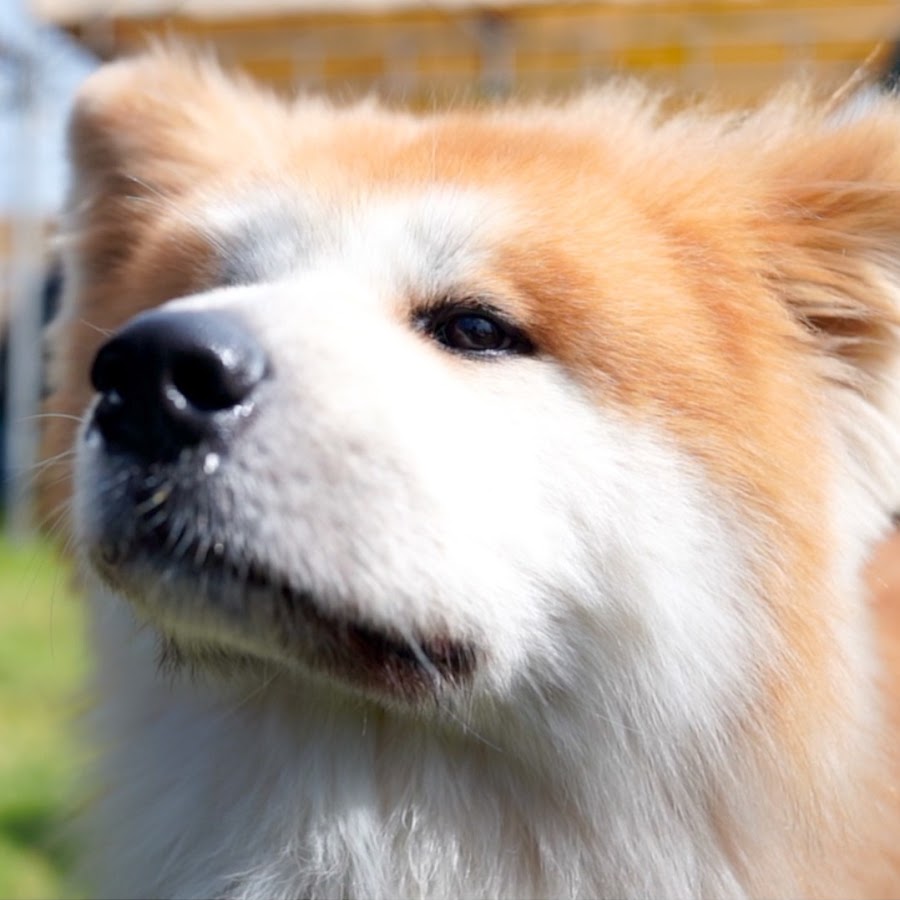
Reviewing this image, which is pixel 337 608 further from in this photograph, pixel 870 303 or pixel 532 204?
pixel 870 303

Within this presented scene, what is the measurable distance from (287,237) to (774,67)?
697cm

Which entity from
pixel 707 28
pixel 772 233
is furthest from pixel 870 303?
pixel 707 28

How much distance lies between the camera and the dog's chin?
200 cm

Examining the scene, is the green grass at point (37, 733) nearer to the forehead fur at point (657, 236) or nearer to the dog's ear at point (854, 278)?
the forehead fur at point (657, 236)

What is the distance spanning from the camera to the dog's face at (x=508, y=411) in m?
1.97

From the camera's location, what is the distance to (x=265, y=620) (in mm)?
2031

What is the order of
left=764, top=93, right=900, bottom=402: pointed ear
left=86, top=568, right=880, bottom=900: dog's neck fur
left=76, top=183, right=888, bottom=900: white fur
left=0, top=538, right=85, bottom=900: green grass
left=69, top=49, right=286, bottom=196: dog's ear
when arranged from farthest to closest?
left=0, top=538, right=85, bottom=900: green grass, left=69, top=49, right=286, bottom=196: dog's ear, left=764, top=93, right=900, bottom=402: pointed ear, left=86, top=568, right=880, bottom=900: dog's neck fur, left=76, top=183, right=888, bottom=900: white fur

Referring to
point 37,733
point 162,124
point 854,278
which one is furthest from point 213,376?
point 37,733

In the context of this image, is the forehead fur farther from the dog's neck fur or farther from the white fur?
the dog's neck fur

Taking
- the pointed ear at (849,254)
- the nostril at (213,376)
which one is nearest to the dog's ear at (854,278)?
the pointed ear at (849,254)

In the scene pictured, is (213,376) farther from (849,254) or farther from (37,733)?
(37,733)

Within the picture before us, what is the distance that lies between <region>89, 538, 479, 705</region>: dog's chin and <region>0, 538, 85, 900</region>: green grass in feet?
3.06

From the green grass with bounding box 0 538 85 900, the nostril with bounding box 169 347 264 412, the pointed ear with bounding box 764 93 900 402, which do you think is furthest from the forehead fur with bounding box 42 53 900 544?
the green grass with bounding box 0 538 85 900

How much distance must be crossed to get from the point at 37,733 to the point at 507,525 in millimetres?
3513
